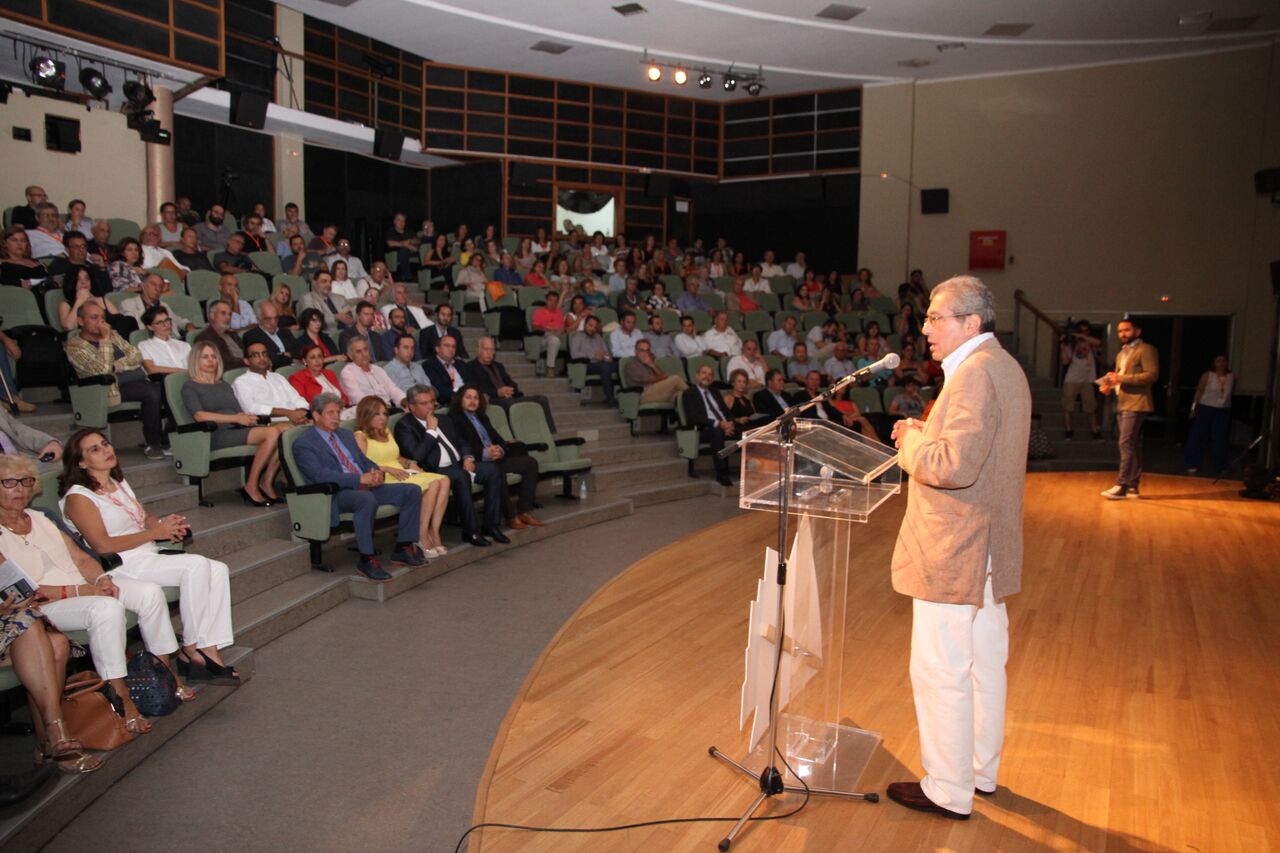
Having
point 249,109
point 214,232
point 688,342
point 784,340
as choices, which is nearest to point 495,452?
point 688,342

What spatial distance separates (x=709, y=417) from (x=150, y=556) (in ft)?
16.2

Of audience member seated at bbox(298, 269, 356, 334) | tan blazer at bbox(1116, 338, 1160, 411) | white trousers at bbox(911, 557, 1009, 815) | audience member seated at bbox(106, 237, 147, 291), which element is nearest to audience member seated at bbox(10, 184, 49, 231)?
audience member seated at bbox(106, 237, 147, 291)

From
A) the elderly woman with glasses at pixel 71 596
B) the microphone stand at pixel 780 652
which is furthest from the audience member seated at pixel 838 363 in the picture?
the elderly woman with glasses at pixel 71 596

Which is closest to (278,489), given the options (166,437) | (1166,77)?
(166,437)

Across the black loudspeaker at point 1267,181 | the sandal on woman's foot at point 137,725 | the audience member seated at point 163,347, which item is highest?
the black loudspeaker at point 1267,181

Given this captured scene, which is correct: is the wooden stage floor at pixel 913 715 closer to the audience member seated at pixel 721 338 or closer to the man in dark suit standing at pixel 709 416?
the man in dark suit standing at pixel 709 416

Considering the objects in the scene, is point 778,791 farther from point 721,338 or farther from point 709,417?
point 721,338

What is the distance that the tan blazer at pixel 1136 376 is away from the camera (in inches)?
267

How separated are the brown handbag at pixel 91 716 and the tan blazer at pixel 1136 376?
6.76 meters

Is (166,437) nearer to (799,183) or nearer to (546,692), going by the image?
(546,692)

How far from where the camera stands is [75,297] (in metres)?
5.63

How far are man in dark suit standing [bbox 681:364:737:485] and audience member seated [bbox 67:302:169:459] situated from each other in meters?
3.90

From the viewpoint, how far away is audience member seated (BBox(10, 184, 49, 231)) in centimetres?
689

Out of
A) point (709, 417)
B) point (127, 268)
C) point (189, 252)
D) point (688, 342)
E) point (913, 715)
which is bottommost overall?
point (913, 715)
